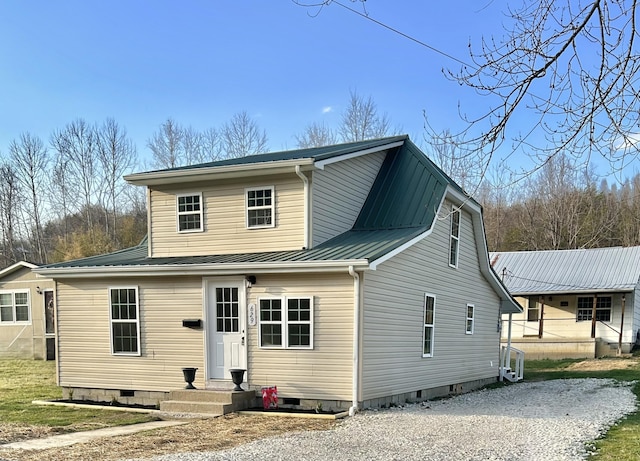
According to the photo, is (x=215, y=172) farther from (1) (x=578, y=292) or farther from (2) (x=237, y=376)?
(1) (x=578, y=292)

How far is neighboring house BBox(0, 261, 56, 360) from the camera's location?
72.3 feet

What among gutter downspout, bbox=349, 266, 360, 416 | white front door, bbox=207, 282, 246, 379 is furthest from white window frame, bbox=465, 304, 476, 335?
white front door, bbox=207, 282, 246, 379

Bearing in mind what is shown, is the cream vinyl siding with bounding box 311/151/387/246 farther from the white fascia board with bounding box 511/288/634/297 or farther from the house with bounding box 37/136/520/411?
the white fascia board with bounding box 511/288/634/297

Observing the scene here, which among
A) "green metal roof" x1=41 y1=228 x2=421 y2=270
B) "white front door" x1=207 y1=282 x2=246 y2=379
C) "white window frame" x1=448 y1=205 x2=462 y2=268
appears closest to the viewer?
"green metal roof" x1=41 y1=228 x2=421 y2=270

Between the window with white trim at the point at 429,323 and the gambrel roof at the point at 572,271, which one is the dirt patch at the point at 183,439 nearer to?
the window with white trim at the point at 429,323

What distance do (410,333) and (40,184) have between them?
38.5 meters

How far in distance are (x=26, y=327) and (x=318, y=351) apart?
669 inches

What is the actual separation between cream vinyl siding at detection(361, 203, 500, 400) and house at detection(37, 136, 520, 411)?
51 millimetres

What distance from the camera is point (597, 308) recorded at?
81.1ft

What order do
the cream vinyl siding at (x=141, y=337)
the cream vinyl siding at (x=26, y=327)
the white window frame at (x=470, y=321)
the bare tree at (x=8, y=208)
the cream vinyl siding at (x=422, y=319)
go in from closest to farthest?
the cream vinyl siding at (x=422, y=319) < the cream vinyl siding at (x=141, y=337) < the white window frame at (x=470, y=321) < the cream vinyl siding at (x=26, y=327) < the bare tree at (x=8, y=208)

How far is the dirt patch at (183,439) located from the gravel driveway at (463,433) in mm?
444

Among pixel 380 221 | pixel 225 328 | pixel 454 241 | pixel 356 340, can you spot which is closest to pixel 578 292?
pixel 454 241

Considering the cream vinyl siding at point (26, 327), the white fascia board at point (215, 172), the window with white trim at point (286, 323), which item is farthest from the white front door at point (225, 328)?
the cream vinyl siding at point (26, 327)

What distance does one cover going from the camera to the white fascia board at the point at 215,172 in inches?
447
